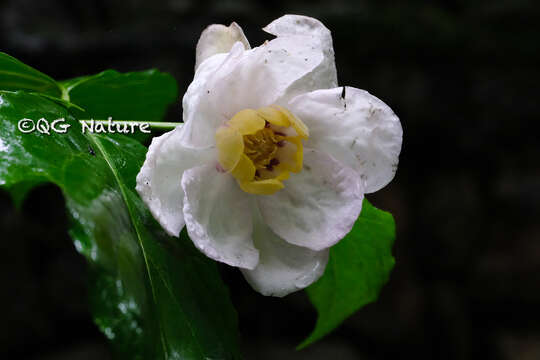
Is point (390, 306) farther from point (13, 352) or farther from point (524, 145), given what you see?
point (13, 352)

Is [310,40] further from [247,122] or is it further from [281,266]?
[281,266]

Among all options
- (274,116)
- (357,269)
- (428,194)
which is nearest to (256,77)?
(274,116)

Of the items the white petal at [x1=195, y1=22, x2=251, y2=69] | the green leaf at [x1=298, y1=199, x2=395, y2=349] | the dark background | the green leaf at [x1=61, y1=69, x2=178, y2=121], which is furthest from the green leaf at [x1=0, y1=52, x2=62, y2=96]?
the dark background

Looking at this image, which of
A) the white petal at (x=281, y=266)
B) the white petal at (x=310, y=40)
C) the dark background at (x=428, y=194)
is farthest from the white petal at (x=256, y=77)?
the dark background at (x=428, y=194)

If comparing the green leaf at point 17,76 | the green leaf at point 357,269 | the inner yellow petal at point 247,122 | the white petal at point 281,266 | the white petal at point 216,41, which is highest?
the white petal at point 216,41

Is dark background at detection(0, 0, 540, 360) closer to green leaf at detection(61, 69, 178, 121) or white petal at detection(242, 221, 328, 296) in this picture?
green leaf at detection(61, 69, 178, 121)

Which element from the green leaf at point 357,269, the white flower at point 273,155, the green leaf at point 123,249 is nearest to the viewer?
the green leaf at point 123,249

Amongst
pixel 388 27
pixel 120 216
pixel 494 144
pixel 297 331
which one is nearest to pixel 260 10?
pixel 388 27

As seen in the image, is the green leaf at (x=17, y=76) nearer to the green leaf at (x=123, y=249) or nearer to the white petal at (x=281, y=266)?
the green leaf at (x=123, y=249)
